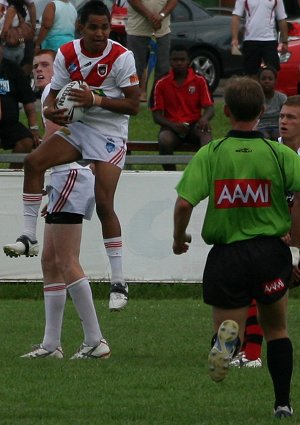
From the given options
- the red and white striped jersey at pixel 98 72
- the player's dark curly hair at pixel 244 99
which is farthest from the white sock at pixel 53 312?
the player's dark curly hair at pixel 244 99

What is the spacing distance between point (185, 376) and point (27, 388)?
1099 millimetres

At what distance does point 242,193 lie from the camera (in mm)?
7301

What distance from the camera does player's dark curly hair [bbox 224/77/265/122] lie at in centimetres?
731

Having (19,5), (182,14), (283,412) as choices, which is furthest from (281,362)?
(182,14)

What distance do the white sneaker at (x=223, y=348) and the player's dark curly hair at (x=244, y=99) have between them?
109cm

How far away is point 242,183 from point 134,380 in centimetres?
203

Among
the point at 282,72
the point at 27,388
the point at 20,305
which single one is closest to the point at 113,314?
the point at 20,305

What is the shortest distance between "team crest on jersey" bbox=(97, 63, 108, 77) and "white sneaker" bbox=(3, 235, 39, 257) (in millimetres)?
1264

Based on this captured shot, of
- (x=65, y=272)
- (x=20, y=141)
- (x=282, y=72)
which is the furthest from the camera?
(x=282, y=72)

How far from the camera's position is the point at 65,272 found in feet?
31.0

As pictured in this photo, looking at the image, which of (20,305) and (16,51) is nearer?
(20,305)

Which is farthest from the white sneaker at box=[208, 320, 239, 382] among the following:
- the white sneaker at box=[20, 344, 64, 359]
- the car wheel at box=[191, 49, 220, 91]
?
the car wheel at box=[191, 49, 220, 91]

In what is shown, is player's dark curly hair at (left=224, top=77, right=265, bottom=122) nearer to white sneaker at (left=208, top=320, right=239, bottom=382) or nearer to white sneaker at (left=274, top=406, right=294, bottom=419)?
white sneaker at (left=208, top=320, right=239, bottom=382)

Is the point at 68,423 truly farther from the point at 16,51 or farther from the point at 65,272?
the point at 16,51
